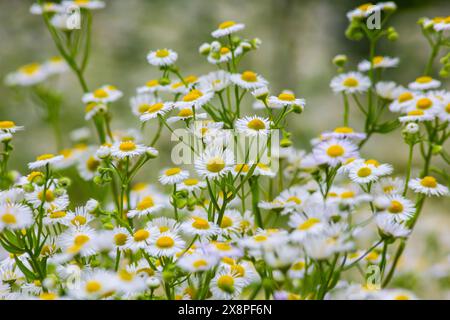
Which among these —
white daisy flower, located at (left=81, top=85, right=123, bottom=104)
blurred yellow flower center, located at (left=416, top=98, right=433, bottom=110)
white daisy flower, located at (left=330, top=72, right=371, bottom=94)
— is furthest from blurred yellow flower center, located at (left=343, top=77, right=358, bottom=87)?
white daisy flower, located at (left=81, top=85, right=123, bottom=104)

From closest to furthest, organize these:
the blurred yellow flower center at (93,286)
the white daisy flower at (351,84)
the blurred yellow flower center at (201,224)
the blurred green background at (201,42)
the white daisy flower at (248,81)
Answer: the blurred yellow flower center at (93,286) → the blurred yellow flower center at (201,224) → the white daisy flower at (248,81) → the white daisy flower at (351,84) → the blurred green background at (201,42)

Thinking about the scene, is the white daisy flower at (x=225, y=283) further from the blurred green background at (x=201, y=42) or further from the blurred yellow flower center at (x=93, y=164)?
the blurred green background at (x=201, y=42)

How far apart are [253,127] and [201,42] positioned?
150 cm

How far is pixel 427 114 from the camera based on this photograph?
0.69 m

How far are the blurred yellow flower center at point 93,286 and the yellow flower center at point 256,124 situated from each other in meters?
0.25

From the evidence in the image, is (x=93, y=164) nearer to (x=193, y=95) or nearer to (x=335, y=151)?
(x=193, y=95)

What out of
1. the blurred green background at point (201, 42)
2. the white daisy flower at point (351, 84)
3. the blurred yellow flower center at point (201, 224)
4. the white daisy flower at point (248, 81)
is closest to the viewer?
the blurred yellow flower center at point (201, 224)

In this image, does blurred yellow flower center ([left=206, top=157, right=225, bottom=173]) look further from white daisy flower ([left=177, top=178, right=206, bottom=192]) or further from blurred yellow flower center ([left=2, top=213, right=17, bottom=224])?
blurred yellow flower center ([left=2, top=213, right=17, bottom=224])

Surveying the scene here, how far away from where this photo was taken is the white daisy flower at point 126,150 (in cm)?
62

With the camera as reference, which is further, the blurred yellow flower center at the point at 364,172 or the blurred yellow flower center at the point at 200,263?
the blurred yellow flower center at the point at 364,172

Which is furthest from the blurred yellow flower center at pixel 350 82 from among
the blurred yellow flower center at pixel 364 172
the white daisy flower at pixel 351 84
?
the blurred yellow flower center at pixel 364 172

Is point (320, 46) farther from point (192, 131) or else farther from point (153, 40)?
point (192, 131)

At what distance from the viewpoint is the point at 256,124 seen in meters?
0.62

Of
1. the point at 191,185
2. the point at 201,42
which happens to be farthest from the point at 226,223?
the point at 201,42
